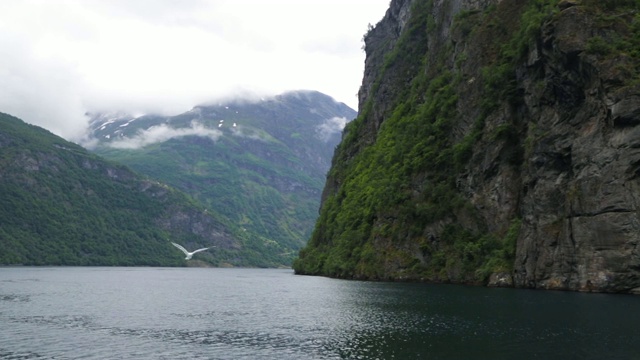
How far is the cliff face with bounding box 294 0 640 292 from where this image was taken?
8044 centimetres

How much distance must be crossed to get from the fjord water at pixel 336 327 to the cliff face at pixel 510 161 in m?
10.5

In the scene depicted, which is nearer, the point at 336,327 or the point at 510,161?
the point at 336,327

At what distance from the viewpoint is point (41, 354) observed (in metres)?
41.2

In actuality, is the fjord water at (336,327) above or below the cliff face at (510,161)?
below

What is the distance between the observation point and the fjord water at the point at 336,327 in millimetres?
41656

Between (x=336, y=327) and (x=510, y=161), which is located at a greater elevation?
(x=510, y=161)

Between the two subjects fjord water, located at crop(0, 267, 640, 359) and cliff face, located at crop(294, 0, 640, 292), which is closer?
fjord water, located at crop(0, 267, 640, 359)

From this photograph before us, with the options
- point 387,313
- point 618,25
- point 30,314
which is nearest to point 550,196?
point 618,25

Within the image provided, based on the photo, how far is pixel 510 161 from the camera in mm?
105250

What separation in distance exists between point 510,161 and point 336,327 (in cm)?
6295

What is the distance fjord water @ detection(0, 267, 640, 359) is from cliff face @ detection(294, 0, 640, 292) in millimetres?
10518

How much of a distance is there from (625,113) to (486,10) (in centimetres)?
5672

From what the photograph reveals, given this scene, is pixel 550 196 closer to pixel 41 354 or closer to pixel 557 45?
pixel 557 45

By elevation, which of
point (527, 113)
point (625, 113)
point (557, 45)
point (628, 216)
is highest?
point (557, 45)
